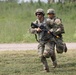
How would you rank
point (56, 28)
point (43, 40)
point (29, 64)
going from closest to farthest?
1. point (43, 40)
2. point (56, 28)
3. point (29, 64)

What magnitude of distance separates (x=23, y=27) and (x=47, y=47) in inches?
554

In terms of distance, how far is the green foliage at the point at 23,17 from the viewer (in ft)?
74.7

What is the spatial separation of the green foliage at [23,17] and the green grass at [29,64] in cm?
688

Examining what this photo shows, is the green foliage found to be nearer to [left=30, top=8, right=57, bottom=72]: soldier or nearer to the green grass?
the green grass

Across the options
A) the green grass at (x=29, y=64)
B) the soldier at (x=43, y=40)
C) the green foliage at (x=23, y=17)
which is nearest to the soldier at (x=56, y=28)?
the soldier at (x=43, y=40)

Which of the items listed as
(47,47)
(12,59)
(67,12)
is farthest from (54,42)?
(67,12)

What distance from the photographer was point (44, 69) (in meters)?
10.8

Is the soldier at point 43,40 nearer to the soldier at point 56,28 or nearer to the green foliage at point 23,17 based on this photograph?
the soldier at point 56,28

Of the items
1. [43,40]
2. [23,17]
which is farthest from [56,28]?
[23,17]

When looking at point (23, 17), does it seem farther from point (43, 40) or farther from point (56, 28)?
point (43, 40)

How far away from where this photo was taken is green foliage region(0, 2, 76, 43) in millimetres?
22766

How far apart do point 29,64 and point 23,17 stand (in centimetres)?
1965

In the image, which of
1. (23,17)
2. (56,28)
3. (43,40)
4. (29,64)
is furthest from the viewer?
(23,17)

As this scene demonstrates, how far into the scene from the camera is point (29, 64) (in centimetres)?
1227
